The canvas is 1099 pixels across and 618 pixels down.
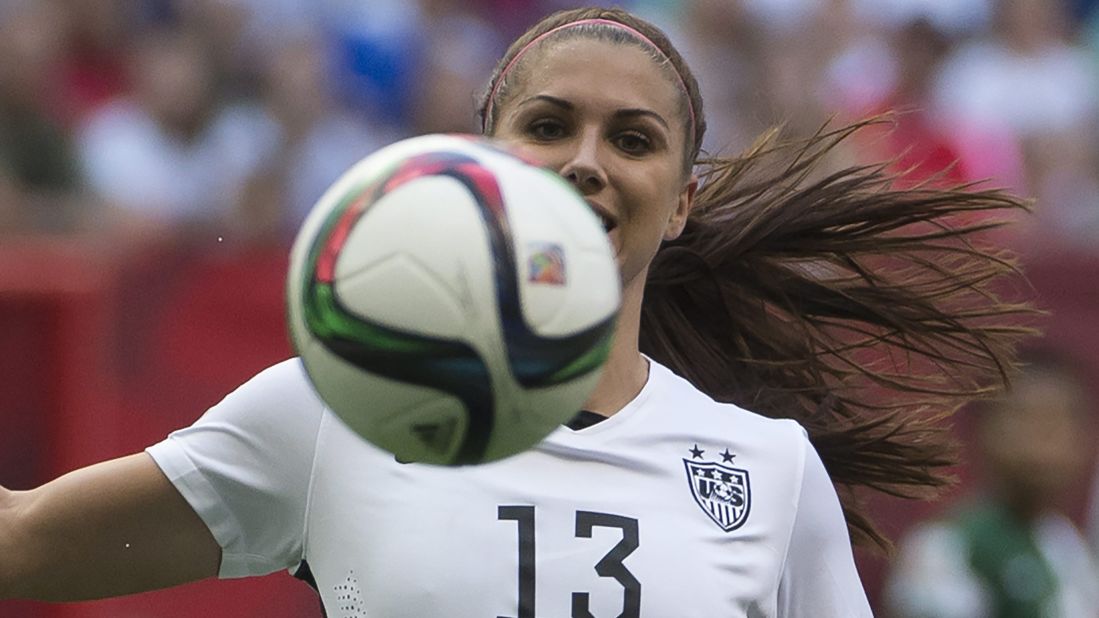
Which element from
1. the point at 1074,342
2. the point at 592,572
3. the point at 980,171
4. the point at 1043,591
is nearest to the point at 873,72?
the point at 980,171

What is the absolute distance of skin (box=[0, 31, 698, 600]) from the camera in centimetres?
357

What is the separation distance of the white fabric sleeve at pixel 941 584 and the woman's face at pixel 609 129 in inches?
141

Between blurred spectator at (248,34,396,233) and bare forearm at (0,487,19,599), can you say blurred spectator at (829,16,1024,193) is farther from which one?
bare forearm at (0,487,19,599)

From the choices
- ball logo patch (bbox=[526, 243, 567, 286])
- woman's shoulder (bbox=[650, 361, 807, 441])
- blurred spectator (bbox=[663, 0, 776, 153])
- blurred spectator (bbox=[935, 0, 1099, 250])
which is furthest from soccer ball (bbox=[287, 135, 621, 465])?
blurred spectator (bbox=[935, 0, 1099, 250])

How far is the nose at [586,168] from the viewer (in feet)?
11.9

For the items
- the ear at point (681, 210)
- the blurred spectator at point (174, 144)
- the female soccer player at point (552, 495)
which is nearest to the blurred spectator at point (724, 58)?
the blurred spectator at point (174, 144)

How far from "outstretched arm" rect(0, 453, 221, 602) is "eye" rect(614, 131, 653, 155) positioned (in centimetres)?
106

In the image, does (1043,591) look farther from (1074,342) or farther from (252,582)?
(252,582)

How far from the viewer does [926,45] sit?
9758 millimetres

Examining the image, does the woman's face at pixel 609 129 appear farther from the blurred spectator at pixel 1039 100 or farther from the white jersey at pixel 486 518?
the blurred spectator at pixel 1039 100

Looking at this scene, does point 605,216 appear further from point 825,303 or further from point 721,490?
point 825,303

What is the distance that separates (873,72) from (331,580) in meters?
6.95

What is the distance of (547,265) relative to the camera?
9.70 ft

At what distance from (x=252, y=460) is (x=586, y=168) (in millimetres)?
814
